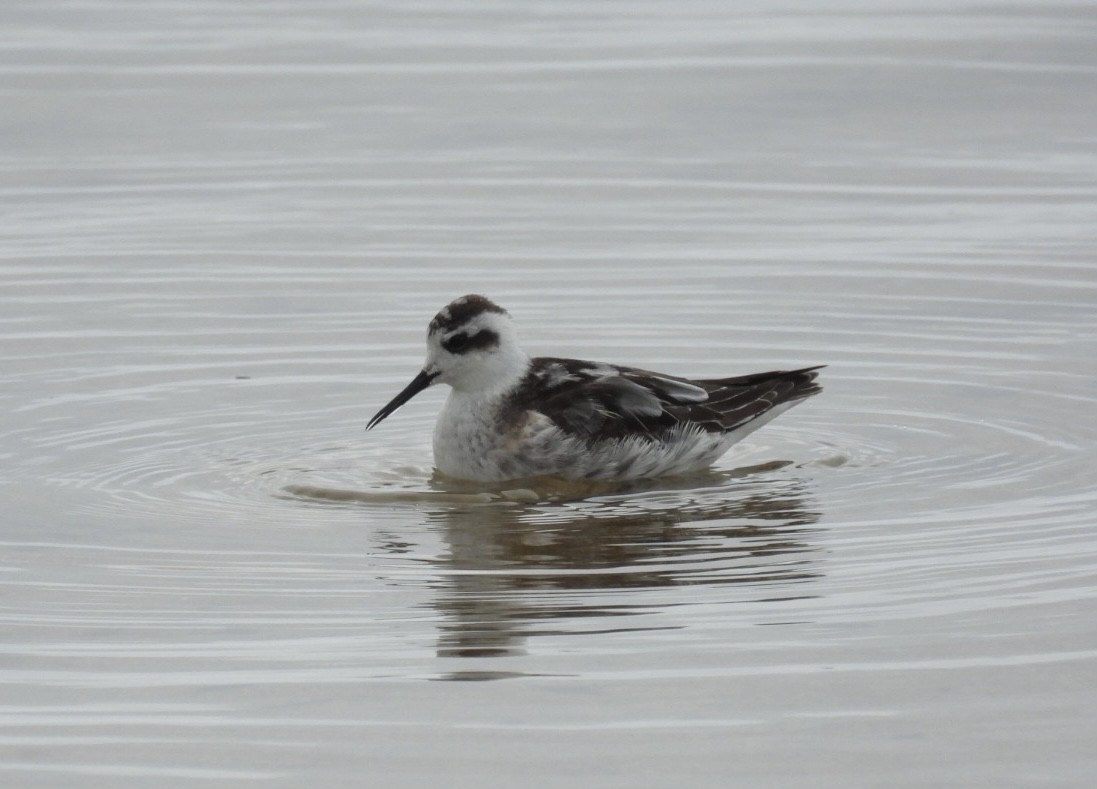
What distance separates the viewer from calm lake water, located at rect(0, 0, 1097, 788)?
24.2ft

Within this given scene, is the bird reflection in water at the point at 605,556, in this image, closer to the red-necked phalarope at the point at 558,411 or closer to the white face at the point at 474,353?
the red-necked phalarope at the point at 558,411

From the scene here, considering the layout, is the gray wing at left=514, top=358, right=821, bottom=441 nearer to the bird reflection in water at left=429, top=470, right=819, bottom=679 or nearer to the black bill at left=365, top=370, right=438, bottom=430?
the bird reflection in water at left=429, top=470, right=819, bottom=679

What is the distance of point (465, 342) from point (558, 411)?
0.66 m

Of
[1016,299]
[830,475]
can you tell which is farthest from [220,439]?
[1016,299]

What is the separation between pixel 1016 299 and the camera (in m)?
14.8

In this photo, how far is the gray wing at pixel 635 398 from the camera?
11469 millimetres

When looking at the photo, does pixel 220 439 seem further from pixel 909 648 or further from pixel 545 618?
pixel 909 648

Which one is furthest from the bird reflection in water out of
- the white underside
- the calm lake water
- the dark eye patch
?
the dark eye patch

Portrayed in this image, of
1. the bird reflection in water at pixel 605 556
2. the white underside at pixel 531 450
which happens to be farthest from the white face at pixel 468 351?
the bird reflection in water at pixel 605 556

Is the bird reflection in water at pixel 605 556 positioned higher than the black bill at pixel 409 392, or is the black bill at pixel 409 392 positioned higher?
the black bill at pixel 409 392

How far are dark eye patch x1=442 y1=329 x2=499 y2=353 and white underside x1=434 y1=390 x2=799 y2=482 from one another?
1.00 feet

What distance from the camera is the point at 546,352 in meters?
13.9

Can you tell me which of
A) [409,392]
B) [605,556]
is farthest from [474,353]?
[605,556]

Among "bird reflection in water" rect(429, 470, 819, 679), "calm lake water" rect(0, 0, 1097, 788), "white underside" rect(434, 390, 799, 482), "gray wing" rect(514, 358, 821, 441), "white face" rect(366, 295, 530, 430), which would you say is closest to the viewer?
"calm lake water" rect(0, 0, 1097, 788)
